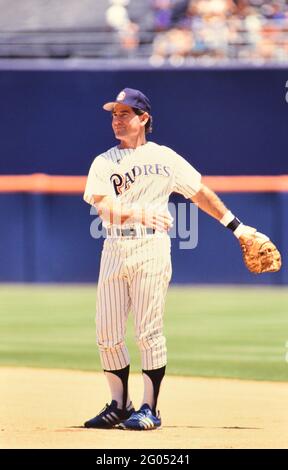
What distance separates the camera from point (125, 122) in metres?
6.05

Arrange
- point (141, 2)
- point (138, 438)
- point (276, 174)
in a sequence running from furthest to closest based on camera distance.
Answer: point (141, 2) < point (276, 174) < point (138, 438)

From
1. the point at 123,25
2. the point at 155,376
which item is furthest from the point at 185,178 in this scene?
the point at 123,25

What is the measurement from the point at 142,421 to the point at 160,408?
1138 mm

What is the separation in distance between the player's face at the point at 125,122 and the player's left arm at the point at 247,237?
0.48 metres

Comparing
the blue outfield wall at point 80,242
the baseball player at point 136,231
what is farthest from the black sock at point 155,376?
the blue outfield wall at point 80,242

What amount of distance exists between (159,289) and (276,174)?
1138cm

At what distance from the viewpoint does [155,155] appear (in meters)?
6.07

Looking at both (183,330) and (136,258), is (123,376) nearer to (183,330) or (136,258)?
(136,258)

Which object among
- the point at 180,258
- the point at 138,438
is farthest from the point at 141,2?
the point at 138,438

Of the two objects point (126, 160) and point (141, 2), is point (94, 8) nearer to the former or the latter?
point (141, 2)

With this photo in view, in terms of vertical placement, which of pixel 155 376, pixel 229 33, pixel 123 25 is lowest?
pixel 155 376

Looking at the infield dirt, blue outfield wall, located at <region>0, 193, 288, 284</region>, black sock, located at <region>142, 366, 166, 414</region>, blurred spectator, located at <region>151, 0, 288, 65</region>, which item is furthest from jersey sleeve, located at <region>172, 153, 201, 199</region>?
blurred spectator, located at <region>151, 0, 288, 65</region>

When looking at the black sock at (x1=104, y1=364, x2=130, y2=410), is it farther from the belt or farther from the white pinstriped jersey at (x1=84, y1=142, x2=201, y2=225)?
the white pinstriped jersey at (x1=84, y1=142, x2=201, y2=225)

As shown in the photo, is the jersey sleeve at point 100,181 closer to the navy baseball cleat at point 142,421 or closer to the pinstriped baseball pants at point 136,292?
the pinstriped baseball pants at point 136,292
